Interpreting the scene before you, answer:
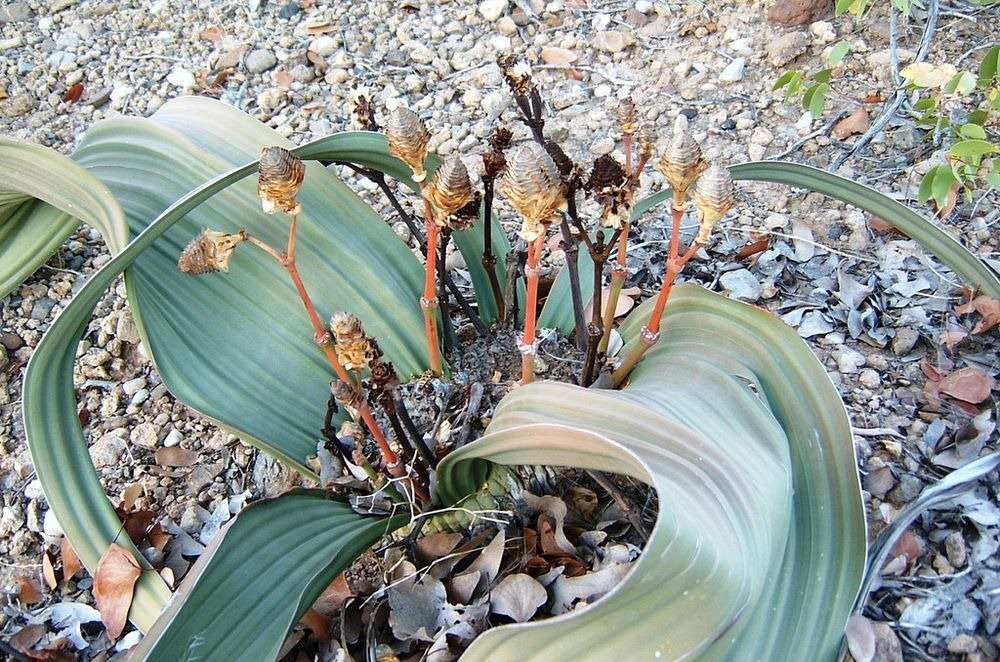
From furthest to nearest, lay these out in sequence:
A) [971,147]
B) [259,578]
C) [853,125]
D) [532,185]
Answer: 1. [853,125]
2. [971,147]
3. [259,578]
4. [532,185]

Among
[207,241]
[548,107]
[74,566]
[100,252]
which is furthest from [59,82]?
[207,241]

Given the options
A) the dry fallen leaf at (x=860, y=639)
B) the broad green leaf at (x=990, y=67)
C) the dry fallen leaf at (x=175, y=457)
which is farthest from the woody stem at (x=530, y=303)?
the broad green leaf at (x=990, y=67)

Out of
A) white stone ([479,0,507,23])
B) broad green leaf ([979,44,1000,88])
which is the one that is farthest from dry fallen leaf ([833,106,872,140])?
white stone ([479,0,507,23])

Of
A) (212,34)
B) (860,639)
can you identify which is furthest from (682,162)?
(212,34)

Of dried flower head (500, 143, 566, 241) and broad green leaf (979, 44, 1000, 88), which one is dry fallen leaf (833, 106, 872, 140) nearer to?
broad green leaf (979, 44, 1000, 88)

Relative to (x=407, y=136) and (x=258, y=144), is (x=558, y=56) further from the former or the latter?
(x=407, y=136)

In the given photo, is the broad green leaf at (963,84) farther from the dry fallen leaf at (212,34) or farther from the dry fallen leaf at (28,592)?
the dry fallen leaf at (212,34)
